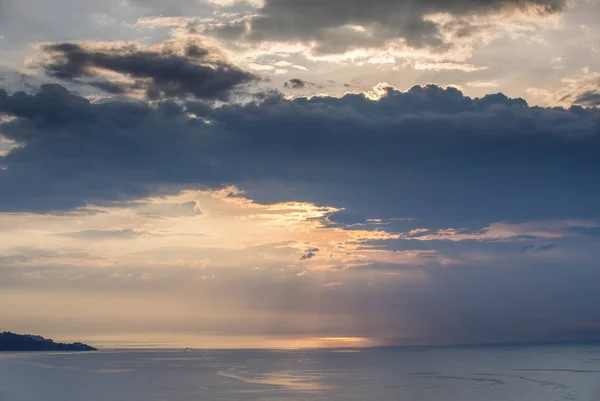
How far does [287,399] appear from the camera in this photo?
138m

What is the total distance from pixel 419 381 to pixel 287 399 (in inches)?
2460

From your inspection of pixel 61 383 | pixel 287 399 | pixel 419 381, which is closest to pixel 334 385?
pixel 419 381

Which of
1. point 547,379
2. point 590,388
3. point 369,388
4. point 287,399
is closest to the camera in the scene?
point 287,399

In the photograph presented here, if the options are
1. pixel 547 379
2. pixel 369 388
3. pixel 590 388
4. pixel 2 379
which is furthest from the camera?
pixel 2 379

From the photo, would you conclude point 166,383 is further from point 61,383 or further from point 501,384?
point 501,384

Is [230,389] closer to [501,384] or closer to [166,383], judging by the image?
[166,383]

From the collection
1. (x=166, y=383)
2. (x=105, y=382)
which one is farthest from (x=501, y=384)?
(x=105, y=382)

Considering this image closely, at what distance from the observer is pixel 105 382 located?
193m

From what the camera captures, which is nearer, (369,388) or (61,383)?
(369,388)

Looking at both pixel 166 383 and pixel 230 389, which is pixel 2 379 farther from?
pixel 230 389

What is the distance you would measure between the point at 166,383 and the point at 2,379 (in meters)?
53.2

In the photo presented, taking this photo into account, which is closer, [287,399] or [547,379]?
[287,399]

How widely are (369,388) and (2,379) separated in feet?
367

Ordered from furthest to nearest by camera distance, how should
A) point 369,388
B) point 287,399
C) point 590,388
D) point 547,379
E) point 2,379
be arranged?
point 2,379 < point 547,379 < point 369,388 < point 590,388 < point 287,399
